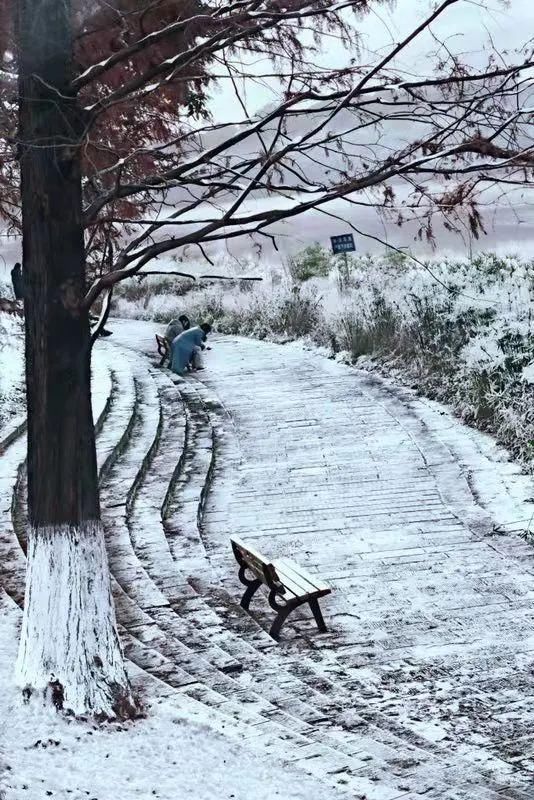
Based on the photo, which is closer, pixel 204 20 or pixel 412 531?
pixel 204 20

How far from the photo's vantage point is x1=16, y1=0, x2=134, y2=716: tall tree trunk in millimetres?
5895

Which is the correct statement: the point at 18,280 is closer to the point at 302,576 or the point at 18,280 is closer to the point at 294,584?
the point at 294,584

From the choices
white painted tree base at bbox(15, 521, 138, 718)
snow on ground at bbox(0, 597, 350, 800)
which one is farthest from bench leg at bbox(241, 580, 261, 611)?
snow on ground at bbox(0, 597, 350, 800)

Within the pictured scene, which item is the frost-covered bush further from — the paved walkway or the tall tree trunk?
the tall tree trunk

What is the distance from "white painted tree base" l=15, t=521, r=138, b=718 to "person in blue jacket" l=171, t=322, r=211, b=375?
35.3 ft

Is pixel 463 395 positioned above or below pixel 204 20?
below

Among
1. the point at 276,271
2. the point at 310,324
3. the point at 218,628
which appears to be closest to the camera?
the point at 218,628

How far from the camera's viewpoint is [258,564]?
7.27 m

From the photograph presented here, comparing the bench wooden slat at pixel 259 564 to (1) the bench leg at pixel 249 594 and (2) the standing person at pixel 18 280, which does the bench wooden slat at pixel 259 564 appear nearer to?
(1) the bench leg at pixel 249 594

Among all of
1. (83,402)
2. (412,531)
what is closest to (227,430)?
(412,531)

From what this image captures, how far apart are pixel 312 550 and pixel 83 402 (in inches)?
145

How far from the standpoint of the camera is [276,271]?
1041 inches

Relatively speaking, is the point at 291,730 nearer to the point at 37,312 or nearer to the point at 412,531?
the point at 37,312

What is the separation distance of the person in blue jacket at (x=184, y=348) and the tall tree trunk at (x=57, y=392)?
1070 cm
